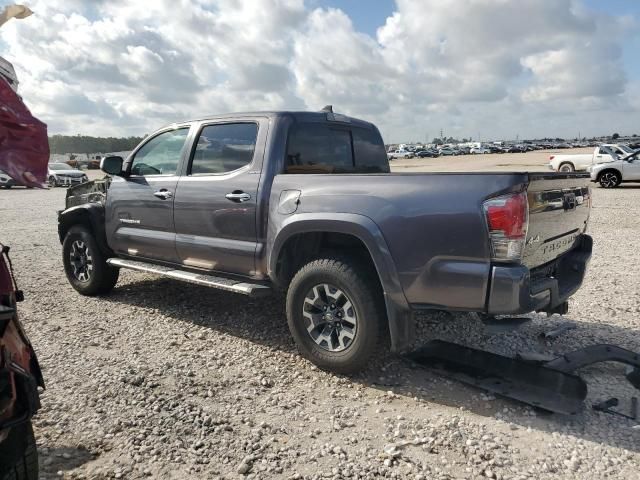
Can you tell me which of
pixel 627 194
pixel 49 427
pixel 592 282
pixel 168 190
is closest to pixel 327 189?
pixel 168 190

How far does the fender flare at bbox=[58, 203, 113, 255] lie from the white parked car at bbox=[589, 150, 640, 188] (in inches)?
697

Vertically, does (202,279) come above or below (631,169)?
below

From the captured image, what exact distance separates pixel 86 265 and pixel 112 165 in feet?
4.50

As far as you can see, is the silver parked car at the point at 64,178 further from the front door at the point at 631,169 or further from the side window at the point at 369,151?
the side window at the point at 369,151

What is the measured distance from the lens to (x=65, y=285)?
649 centimetres

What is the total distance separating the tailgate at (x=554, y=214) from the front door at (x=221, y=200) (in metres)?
2.11

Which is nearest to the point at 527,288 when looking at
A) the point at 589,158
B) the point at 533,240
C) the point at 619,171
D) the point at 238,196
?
the point at 533,240

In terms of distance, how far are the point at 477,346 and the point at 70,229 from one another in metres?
4.74

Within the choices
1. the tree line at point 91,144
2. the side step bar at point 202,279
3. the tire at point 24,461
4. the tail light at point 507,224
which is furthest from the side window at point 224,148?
the tree line at point 91,144

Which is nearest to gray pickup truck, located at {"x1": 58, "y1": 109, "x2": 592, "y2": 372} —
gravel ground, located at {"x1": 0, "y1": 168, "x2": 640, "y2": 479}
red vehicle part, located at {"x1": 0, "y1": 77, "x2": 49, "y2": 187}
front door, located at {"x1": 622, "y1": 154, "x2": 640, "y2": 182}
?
gravel ground, located at {"x1": 0, "y1": 168, "x2": 640, "y2": 479}

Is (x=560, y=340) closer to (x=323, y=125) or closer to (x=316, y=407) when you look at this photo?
(x=316, y=407)

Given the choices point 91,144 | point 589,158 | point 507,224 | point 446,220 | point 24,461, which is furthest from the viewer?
point 91,144

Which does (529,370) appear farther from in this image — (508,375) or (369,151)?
(369,151)

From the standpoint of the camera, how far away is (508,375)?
3625mm
